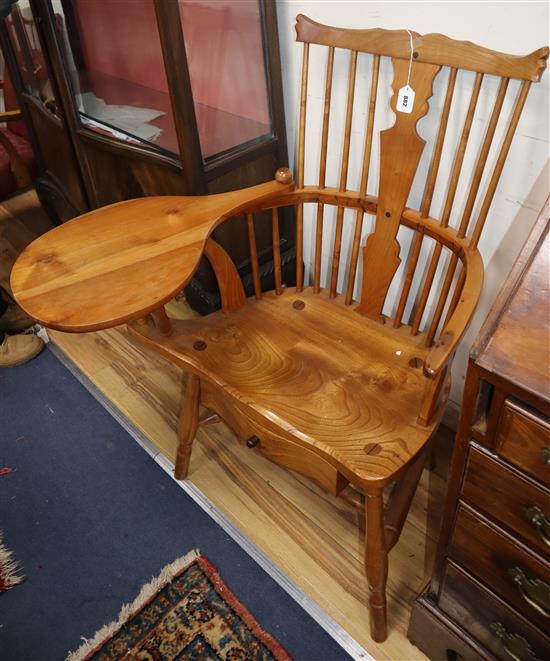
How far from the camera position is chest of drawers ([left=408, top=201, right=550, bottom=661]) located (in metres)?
0.70

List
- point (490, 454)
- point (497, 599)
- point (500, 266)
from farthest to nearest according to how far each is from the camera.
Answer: point (500, 266)
point (497, 599)
point (490, 454)

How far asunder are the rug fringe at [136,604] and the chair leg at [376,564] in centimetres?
47

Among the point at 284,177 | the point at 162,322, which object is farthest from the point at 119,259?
the point at 284,177

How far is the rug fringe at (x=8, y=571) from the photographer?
1.43 metres

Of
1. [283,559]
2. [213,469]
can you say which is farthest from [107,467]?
[283,559]

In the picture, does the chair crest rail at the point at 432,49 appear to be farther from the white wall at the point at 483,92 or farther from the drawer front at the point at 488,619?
the drawer front at the point at 488,619

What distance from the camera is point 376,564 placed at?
113cm

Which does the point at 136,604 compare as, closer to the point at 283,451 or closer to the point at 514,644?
the point at 283,451

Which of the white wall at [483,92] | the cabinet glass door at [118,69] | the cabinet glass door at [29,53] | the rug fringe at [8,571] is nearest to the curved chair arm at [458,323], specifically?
the white wall at [483,92]

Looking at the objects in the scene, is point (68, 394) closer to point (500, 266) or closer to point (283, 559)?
point (283, 559)

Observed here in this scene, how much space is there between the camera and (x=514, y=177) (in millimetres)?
1194

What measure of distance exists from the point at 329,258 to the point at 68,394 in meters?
0.96

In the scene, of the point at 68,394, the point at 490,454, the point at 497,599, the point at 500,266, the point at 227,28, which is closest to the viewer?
the point at 490,454

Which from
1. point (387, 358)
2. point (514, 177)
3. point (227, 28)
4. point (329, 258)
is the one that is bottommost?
point (329, 258)
